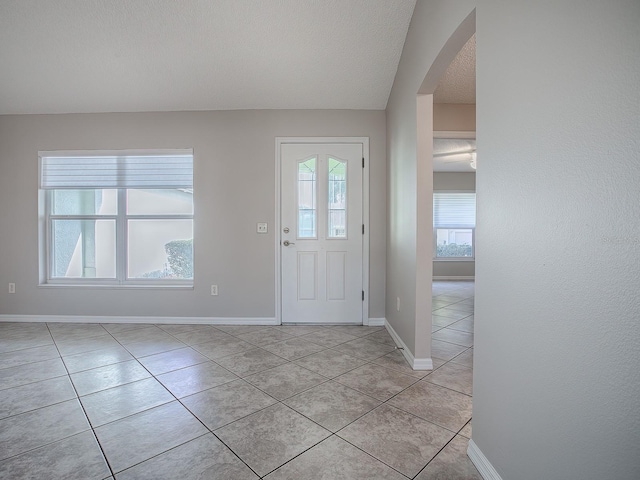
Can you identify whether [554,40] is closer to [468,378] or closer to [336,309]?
[468,378]

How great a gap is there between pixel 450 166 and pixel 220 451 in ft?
21.6

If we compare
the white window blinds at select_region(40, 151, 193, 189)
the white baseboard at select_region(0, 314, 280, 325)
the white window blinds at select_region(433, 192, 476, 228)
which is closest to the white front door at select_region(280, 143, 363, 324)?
the white baseboard at select_region(0, 314, 280, 325)

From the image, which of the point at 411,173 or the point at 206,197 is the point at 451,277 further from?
the point at 206,197

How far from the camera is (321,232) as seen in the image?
10.9 feet

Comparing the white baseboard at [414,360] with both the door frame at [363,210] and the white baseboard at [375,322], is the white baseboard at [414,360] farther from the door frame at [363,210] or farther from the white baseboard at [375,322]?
the door frame at [363,210]

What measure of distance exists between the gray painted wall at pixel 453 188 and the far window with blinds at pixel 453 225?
0.12m

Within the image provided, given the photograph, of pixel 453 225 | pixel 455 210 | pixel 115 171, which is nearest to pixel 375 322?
pixel 115 171

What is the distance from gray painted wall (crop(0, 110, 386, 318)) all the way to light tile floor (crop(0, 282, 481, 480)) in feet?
1.87

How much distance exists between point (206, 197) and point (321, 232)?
54.0 inches

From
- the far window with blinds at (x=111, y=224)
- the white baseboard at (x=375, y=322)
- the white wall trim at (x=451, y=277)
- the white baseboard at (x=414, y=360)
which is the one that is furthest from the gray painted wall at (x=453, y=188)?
the far window with blinds at (x=111, y=224)

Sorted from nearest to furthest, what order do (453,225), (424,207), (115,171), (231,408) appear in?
(231,408) < (424,207) < (115,171) < (453,225)

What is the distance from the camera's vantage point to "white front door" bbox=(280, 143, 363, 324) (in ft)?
10.9

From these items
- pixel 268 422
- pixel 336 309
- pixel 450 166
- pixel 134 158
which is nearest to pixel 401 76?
pixel 336 309

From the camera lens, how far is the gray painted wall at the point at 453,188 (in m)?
6.98
